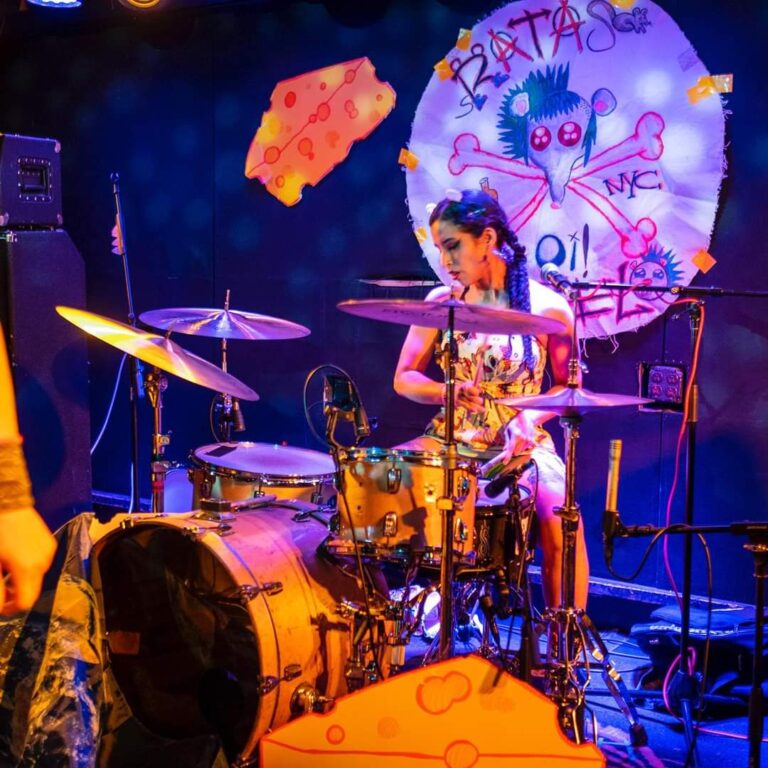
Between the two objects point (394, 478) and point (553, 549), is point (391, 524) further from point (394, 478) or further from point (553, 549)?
point (553, 549)

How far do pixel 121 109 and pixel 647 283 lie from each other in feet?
10.9

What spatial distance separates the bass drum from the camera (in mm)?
3111

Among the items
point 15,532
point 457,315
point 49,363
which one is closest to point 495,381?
point 457,315

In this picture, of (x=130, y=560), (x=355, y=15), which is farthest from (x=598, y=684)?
(x=355, y=15)

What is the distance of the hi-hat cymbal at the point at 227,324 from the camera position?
159 inches

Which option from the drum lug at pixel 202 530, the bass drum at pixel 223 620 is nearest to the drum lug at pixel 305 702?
the bass drum at pixel 223 620

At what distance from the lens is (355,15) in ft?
17.0

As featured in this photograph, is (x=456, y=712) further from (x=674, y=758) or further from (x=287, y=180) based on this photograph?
(x=287, y=180)

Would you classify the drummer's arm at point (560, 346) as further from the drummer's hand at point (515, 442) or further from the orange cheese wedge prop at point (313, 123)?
the orange cheese wedge prop at point (313, 123)

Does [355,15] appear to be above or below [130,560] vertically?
above

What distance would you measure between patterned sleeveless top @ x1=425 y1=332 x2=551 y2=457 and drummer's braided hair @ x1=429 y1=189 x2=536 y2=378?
3cm

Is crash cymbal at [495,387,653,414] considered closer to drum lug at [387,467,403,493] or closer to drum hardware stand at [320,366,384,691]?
drum lug at [387,467,403,493]

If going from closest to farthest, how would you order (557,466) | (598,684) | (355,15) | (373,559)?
(373,559), (557,466), (598,684), (355,15)

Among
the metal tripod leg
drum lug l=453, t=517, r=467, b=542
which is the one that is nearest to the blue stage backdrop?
the metal tripod leg
